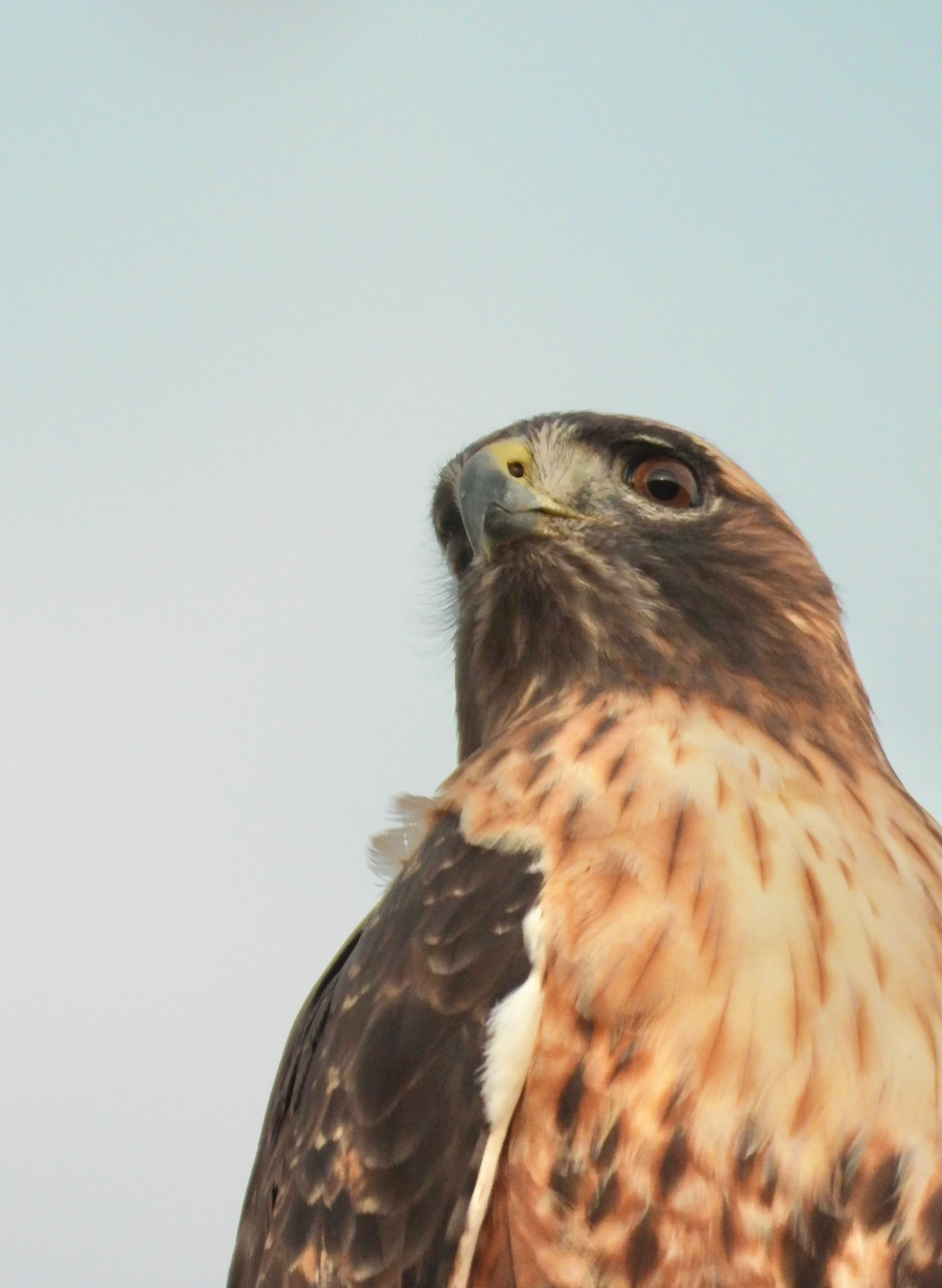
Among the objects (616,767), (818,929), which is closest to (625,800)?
(616,767)

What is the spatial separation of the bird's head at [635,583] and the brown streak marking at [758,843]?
1.78 feet

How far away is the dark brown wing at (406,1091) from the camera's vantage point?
2682mm

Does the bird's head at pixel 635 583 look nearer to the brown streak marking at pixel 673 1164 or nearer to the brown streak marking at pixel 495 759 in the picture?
the brown streak marking at pixel 495 759

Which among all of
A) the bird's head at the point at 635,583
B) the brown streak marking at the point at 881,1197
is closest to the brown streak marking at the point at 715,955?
the brown streak marking at the point at 881,1197

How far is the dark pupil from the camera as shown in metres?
3.99

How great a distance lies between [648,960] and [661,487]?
1.61 m

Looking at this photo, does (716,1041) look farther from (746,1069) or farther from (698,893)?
(698,893)

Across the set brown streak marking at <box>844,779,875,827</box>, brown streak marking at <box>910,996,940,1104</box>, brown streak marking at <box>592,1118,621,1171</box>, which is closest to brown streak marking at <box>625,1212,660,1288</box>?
brown streak marking at <box>592,1118,621,1171</box>

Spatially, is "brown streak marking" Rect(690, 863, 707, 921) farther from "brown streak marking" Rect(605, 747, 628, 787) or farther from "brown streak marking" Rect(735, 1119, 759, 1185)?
"brown streak marking" Rect(735, 1119, 759, 1185)

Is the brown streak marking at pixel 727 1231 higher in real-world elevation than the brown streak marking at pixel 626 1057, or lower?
lower

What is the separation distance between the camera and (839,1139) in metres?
2.63

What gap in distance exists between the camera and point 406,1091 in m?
2.79

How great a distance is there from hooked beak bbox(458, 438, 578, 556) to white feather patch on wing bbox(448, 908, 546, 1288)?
143cm

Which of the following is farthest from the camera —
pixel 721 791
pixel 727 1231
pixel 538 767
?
pixel 538 767
